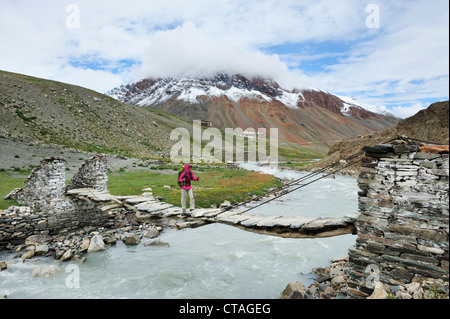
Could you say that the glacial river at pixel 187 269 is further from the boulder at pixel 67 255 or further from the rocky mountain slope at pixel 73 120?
the rocky mountain slope at pixel 73 120

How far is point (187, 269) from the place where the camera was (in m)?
10.9

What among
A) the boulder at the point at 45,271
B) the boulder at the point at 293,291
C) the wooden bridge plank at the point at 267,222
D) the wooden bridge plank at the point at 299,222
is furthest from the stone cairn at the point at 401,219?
the boulder at the point at 45,271

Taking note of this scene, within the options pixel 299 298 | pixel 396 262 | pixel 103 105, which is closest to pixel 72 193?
pixel 299 298

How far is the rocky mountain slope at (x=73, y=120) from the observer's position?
47241mm

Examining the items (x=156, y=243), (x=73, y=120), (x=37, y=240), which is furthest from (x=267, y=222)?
(x=73, y=120)

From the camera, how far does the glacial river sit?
9172 mm

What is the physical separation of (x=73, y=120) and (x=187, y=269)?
64343 millimetres

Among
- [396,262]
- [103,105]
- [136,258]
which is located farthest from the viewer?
[103,105]

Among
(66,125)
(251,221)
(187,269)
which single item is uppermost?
(66,125)

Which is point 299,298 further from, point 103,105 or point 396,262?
point 103,105

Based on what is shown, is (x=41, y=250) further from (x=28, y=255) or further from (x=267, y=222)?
(x=267, y=222)

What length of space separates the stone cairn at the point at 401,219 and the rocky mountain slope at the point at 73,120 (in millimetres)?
49742

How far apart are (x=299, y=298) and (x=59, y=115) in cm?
6980
